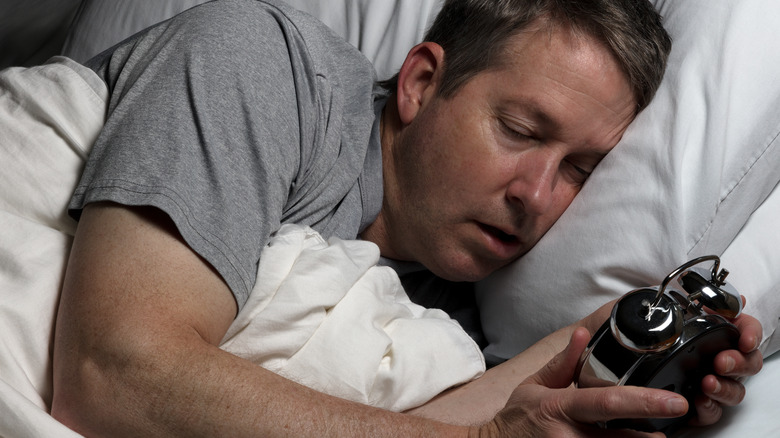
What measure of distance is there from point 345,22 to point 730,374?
3.42 feet

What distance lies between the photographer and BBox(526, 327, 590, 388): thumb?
2.61 feet

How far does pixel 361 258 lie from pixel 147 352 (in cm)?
34

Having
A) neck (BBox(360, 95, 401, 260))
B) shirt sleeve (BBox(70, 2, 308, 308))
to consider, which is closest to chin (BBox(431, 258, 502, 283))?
neck (BBox(360, 95, 401, 260))

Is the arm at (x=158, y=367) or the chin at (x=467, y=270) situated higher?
the arm at (x=158, y=367)

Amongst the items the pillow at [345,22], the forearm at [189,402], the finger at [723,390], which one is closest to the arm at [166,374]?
the forearm at [189,402]

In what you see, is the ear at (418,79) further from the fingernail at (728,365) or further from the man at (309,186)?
the fingernail at (728,365)

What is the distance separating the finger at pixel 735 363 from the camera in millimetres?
800

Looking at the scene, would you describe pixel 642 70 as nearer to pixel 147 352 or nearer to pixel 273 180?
pixel 273 180

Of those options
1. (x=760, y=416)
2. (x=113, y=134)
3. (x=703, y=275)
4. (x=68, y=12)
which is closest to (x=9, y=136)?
(x=113, y=134)

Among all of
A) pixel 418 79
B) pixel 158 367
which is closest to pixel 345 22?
pixel 418 79

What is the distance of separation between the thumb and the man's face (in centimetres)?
36

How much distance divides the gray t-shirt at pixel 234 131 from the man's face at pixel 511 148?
0.36 ft

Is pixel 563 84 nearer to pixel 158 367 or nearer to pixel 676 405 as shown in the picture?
pixel 676 405

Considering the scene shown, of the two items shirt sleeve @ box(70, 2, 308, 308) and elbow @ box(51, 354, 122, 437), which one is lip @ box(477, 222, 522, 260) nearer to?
shirt sleeve @ box(70, 2, 308, 308)
